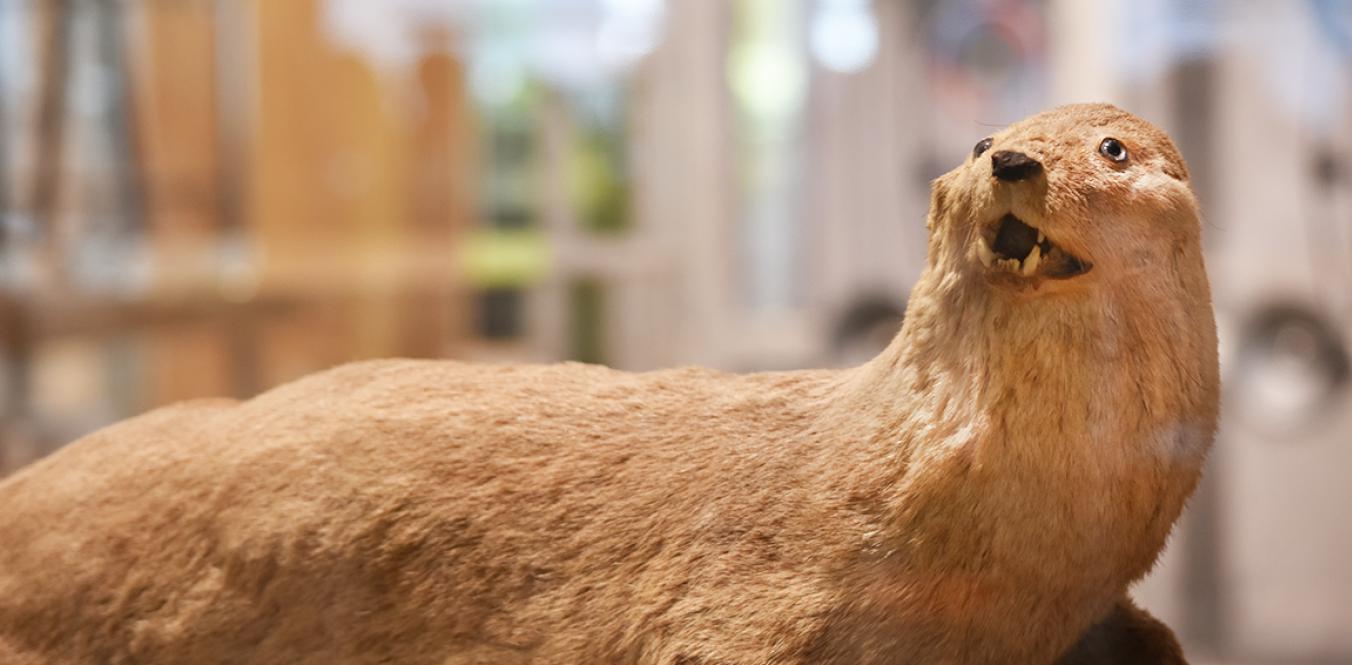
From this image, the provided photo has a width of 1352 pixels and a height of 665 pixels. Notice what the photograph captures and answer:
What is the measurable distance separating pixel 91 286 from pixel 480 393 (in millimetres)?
1330

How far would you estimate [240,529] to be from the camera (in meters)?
0.73

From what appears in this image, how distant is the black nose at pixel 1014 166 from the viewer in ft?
1.92

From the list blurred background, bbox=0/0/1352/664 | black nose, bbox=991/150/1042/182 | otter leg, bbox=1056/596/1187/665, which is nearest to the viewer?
black nose, bbox=991/150/1042/182

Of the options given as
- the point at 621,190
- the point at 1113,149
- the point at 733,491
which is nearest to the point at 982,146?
the point at 1113,149

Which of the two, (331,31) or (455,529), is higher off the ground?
(331,31)

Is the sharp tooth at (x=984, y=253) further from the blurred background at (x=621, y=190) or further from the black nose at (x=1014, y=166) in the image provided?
the blurred background at (x=621, y=190)

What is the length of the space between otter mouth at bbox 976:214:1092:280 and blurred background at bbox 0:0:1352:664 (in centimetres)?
96

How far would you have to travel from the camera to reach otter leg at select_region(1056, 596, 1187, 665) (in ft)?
2.32

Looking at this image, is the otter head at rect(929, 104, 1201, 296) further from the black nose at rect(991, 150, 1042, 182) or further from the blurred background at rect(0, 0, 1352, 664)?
the blurred background at rect(0, 0, 1352, 664)

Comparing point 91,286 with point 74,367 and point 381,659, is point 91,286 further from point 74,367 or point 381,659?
point 381,659

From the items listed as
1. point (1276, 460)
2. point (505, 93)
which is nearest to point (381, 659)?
point (505, 93)

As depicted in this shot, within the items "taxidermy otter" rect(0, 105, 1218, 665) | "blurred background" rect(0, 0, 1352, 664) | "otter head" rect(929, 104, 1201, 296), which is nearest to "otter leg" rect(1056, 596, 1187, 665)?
"taxidermy otter" rect(0, 105, 1218, 665)

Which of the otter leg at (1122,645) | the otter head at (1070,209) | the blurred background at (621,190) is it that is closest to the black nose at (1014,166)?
the otter head at (1070,209)

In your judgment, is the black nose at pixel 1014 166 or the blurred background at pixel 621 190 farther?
the blurred background at pixel 621 190
